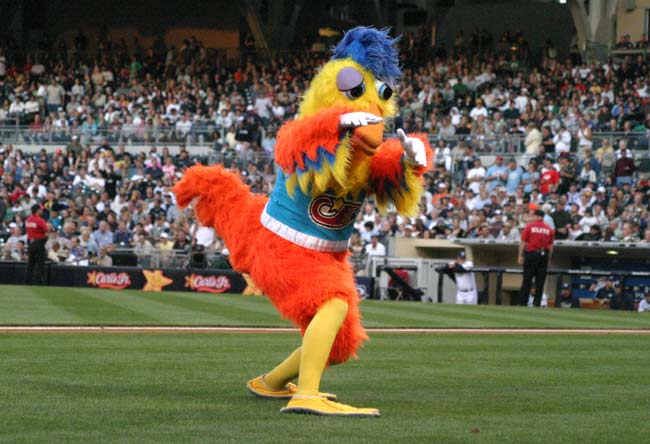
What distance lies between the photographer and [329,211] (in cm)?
659

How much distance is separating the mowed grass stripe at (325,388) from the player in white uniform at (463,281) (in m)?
9.63

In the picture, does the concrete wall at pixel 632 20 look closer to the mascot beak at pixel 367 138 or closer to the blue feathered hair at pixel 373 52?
the blue feathered hair at pixel 373 52

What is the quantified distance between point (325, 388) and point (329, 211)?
1.26 metres

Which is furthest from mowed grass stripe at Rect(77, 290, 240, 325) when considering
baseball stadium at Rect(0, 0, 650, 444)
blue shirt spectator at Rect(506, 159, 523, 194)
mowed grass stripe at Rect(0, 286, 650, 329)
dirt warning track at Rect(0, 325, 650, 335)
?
blue shirt spectator at Rect(506, 159, 523, 194)

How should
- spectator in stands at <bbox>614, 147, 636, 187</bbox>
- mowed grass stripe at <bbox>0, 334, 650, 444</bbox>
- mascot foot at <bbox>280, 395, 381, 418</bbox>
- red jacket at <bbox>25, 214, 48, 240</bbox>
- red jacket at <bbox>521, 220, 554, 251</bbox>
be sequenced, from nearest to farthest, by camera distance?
mowed grass stripe at <bbox>0, 334, 650, 444</bbox> < mascot foot at <bbox>280, 395, 381, 418</bbox> < red jacket at <bbox>521, 220, 554, 251</bbox> < red jacket at <bbox>25, 214, 48, 240</bbox> < spectator in stands at <bbox>614, 147, 636, 187</bbox>

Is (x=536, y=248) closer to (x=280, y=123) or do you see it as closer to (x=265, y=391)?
(x=280, y=123)

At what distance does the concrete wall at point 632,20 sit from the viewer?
3353 centimetres

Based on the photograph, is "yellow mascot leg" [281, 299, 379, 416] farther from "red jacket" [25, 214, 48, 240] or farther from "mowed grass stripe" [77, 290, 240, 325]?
"red jacket" [25, 214, 48, 240]

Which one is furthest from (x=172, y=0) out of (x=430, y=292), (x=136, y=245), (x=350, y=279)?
(x=350, y=279)

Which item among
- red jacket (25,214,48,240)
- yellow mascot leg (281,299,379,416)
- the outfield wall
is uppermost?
yellow mascot leg (281,299,379,416)

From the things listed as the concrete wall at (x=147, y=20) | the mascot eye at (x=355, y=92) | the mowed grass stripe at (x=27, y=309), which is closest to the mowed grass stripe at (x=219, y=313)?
the mowed grass stripe at (x=27, y=309)

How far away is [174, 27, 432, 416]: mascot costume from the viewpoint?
6285 millimetres

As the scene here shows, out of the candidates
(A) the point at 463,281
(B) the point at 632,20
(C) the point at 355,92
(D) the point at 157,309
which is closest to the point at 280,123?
(A) the point at 463,281

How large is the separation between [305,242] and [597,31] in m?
28.1
